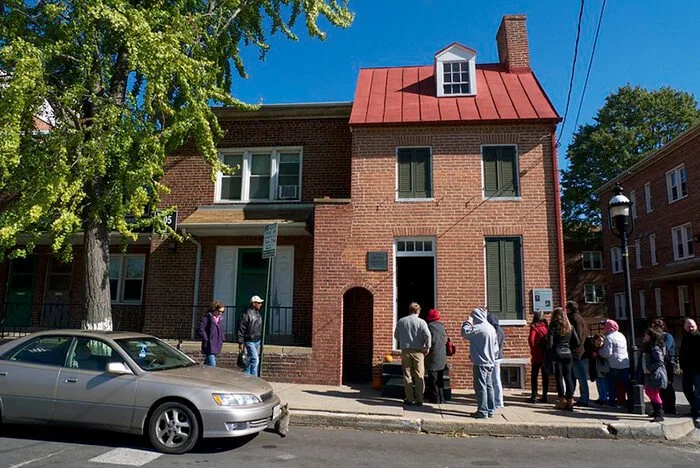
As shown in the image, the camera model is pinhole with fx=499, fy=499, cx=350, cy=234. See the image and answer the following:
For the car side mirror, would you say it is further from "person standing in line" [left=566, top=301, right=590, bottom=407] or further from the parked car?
"person standing in line" [left=566, top=301, right=590, bottom=407]

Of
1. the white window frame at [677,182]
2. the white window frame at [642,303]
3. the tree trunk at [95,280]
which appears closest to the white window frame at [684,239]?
the white window frame at [677,182]

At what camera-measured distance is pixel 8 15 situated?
981 cm

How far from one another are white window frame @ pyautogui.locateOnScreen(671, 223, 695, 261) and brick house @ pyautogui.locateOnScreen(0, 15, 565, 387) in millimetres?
15646

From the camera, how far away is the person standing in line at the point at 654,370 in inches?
313

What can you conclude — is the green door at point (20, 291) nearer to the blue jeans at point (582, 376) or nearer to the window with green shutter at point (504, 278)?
the window with green shutter at point (504, 278)

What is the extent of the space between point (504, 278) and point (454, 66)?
5.84 m

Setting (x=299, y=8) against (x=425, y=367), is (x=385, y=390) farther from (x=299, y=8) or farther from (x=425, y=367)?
(x=299, y=8)

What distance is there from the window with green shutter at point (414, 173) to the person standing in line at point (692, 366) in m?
5.54

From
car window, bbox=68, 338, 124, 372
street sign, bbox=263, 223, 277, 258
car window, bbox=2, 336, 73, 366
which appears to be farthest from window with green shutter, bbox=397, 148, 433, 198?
car window, bbox=2, 336, 73, 366

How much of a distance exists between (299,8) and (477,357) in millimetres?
10148

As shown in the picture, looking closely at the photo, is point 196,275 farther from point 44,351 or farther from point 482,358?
point 482,358

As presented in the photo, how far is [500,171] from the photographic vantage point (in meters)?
11.5

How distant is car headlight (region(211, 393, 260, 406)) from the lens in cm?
591

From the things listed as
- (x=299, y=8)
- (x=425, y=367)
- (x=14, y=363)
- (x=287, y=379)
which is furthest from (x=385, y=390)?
(x=299, y=8)
